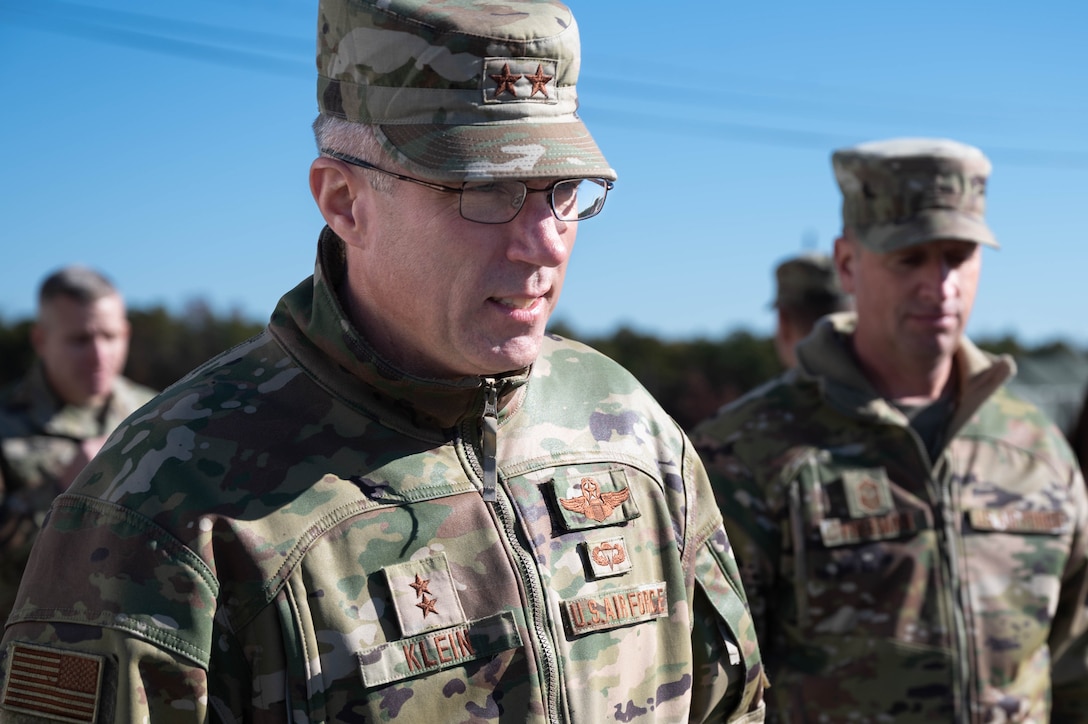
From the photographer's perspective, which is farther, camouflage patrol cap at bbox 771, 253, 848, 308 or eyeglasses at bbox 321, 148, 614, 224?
camouflage patrol cap at bbox 771, 253, 848, 308

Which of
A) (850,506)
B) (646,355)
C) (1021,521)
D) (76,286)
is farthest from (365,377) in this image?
(646,355)

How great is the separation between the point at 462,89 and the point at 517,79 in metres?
0.10

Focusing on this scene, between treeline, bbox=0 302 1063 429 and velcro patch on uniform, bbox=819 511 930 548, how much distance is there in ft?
40.2

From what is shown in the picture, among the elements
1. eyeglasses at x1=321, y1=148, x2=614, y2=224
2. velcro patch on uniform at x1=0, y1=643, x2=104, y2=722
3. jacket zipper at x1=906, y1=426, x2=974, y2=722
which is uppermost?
eyeglasses at x1=321, y1=148, x2=614, y2=224

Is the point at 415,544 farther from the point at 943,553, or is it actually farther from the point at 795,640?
the point at 943,553

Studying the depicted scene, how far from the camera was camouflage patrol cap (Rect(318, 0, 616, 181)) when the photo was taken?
2.15m

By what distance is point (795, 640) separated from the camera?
3.79m

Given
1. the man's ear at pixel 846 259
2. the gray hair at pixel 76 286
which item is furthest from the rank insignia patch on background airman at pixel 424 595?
the gray hair at pixel 76 286

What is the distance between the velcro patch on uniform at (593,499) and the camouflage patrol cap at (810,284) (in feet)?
10.6

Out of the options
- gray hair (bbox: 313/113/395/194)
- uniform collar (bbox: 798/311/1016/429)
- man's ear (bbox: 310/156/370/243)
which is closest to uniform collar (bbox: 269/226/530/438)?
man's ear (bbox: 310/156/370/243)

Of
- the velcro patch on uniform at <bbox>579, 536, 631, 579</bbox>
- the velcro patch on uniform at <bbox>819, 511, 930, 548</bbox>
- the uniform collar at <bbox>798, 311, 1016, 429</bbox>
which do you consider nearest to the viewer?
the velcro patch on uniform at <bbox>579, 536, 631, 579</bbox>

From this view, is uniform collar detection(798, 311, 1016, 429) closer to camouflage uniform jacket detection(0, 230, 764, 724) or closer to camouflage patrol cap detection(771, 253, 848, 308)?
camouflage patrol cap detection(771, 253, 848, 308)

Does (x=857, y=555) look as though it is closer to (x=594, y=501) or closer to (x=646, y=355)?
(x=594, y=501)

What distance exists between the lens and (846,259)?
13.7ft
